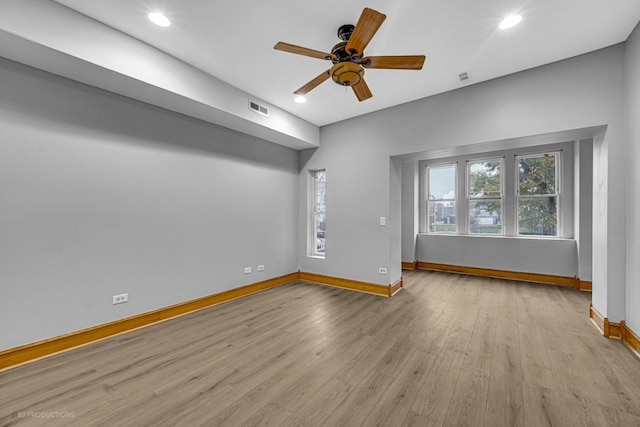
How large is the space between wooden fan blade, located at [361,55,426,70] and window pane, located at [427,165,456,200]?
4.56 metres

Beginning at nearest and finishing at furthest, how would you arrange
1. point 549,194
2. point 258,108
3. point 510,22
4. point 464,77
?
point 510,22 → point 464,77 → point 258,108 → point 549,194

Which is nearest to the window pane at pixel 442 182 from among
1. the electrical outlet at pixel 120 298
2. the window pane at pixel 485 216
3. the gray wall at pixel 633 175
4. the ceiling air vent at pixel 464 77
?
the window pane at pixel 485 216

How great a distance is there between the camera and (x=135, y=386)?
1967 mm

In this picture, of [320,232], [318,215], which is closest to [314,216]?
[318,215]

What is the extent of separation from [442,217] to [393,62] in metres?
4.92

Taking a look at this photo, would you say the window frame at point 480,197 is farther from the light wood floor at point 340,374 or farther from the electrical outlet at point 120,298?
the electrical outlet at point 120,298

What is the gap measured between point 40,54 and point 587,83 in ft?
17.4

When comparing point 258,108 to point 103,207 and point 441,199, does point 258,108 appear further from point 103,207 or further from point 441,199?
point 441,199

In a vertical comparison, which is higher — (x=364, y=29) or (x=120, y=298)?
(x=364, y=29)

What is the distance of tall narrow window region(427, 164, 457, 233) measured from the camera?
6.17 m

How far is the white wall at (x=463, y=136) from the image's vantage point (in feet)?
8.81

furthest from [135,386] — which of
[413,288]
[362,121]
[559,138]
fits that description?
[559,138]

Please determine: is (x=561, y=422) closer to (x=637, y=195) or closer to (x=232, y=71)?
(x=637, y=195)

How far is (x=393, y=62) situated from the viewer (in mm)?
2240
